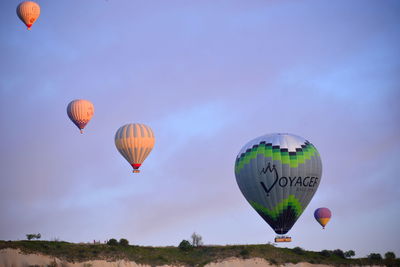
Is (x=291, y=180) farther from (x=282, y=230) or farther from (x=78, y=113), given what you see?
(x=78, y=113)

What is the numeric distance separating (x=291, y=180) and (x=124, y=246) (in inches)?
1166

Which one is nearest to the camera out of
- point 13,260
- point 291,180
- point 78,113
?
point 291,180

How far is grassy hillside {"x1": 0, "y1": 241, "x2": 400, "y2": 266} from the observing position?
373ft

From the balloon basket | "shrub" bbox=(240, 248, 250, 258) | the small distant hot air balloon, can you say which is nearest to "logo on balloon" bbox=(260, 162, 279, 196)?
the balloon basket

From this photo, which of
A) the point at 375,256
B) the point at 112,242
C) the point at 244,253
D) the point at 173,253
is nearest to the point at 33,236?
the point at 112,242

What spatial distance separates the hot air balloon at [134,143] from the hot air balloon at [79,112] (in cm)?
638

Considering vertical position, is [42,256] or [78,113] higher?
[78,113]

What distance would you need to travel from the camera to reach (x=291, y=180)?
333 feet

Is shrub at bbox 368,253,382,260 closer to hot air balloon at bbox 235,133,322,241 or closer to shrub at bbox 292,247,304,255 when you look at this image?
shrub at bbox 292,247,304,255

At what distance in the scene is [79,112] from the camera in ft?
387

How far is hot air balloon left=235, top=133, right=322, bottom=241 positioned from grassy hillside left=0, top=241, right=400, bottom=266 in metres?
17.2

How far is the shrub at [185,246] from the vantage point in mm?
121500


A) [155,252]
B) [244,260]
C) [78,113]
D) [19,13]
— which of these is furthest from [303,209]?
[19,13]

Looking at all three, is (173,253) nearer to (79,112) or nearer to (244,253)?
(244,253)
